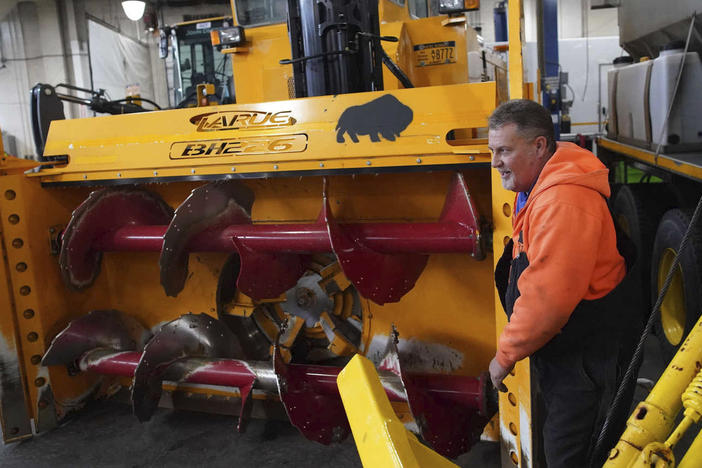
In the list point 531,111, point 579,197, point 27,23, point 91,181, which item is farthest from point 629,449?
point 27,23

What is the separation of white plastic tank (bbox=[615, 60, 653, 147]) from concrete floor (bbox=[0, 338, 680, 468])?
1.75 metres

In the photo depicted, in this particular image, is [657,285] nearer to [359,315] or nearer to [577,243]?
[359,315]

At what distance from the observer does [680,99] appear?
332cm

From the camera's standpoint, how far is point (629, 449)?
1.31m

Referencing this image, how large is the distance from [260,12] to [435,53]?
3.69 ft

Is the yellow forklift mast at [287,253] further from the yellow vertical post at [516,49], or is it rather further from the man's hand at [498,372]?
the man's hand at [498,372]

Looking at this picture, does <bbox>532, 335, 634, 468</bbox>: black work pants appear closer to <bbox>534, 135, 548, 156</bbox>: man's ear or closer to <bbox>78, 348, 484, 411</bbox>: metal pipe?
<bbox>534, 135, 548, 156</bbox>: man's ear

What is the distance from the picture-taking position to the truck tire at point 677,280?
2.98m

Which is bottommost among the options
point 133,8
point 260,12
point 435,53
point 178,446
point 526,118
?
point 178,446

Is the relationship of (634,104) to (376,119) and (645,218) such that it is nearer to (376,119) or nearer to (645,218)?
(645,218)

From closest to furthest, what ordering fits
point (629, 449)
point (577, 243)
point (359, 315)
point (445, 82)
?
1. point (629, 449)
2. point (577, 243)
3. point (359, 315)
4. point (445, 82)

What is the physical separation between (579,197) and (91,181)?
7.14 ft

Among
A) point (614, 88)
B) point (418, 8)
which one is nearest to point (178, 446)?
point (418, 8)

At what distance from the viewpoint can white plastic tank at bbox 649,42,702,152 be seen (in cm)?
325
